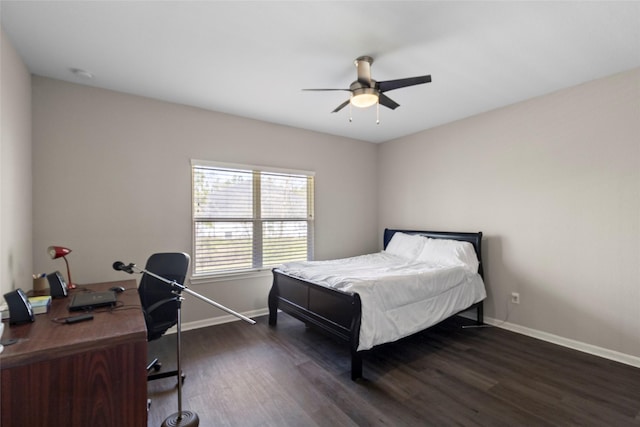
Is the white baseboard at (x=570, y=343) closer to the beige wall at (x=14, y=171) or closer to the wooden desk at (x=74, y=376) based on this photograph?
the wooden desk at (x=74, y=376)

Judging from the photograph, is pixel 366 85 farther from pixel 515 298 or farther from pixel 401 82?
pixel 515 298

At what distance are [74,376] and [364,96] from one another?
2491mm

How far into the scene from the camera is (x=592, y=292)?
2900 mm

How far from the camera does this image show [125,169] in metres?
3.14

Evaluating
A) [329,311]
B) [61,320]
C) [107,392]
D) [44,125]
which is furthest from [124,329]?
[44,125]

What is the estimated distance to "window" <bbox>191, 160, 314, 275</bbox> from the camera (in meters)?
3.61

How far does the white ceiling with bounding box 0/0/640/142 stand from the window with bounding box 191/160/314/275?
39.7 inches

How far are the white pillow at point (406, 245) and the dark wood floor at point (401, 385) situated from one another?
3.99 feet

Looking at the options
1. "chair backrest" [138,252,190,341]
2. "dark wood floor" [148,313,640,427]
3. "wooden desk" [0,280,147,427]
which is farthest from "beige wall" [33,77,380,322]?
"wooden desk" [0,280,147,427]

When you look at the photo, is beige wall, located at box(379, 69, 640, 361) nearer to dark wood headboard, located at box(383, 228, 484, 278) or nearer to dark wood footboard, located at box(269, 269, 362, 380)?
dark wood headboard, located at box(383, 228, 484, 278)

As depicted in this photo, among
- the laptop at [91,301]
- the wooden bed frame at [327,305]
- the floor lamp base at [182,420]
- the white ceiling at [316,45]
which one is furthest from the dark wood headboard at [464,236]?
the laptop at [91,301]

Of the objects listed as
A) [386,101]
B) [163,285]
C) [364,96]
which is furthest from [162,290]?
[386,101]

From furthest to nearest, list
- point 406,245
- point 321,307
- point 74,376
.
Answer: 1. point 406,245
2. point 321,307
3. point 74,376

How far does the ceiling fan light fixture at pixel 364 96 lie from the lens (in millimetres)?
2387
